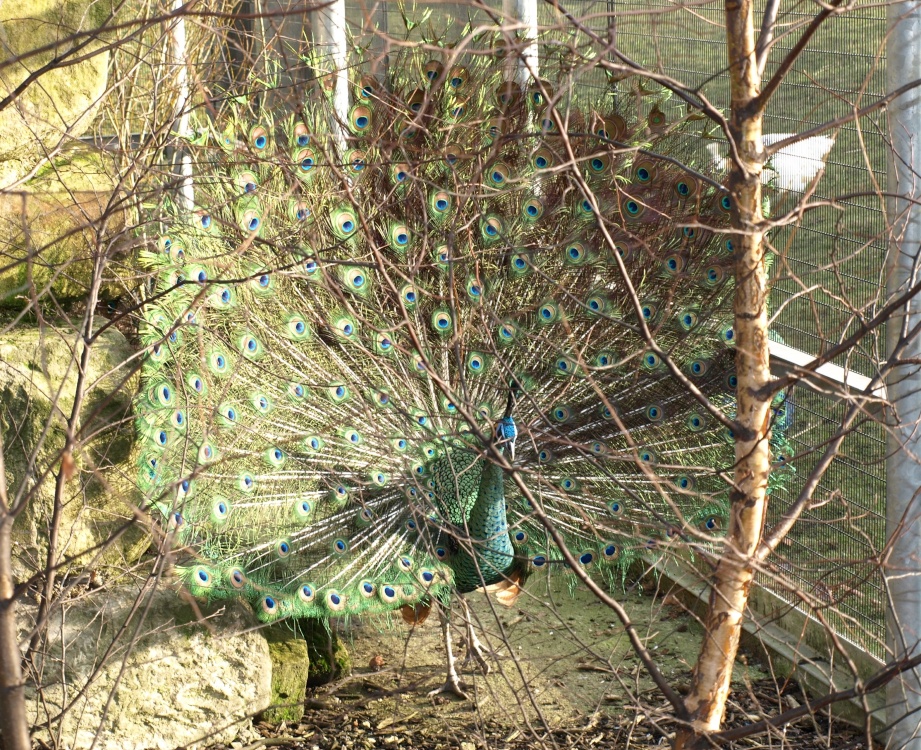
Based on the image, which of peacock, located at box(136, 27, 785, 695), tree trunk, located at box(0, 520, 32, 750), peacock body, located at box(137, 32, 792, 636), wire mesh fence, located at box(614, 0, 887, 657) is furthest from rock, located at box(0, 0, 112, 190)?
tree trunk, located at box(0, 520, 32, 750)

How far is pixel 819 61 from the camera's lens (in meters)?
4.78

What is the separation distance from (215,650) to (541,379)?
79.8 inches

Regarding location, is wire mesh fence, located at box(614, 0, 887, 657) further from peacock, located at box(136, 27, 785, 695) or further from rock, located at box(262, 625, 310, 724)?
rock, located at box(262, 625, 310, 724)

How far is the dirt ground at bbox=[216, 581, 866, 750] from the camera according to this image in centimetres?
381

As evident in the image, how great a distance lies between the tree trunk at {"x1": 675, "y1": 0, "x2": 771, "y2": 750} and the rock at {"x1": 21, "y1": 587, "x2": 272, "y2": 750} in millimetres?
2243

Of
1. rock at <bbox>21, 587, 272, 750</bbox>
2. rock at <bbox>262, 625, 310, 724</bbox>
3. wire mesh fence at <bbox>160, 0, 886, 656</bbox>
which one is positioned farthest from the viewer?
rock at <bbox>262, 625, 310, 724</bbox>

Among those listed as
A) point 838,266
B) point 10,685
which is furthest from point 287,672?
point 838,266

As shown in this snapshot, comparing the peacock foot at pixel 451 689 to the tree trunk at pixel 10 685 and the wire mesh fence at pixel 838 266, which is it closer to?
the wire mesh fence at pixel 838 266

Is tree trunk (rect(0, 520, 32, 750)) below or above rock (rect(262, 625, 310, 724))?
above

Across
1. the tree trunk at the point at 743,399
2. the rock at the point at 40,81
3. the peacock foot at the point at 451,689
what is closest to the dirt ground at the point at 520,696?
the peacock foot at the point at 451,689

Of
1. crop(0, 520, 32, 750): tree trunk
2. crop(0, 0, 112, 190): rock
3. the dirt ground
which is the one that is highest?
crop(0, 0, 112, 190): rock

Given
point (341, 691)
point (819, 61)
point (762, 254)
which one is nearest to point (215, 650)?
point (341, 691)

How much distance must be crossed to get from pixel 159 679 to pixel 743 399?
110 inches

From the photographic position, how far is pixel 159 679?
3.85 metres
